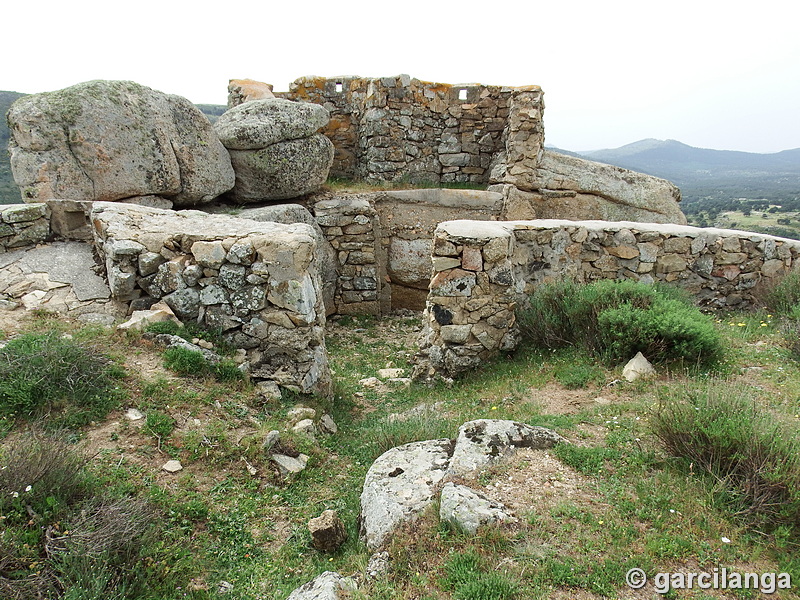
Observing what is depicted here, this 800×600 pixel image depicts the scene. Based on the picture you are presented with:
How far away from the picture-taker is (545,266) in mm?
5887

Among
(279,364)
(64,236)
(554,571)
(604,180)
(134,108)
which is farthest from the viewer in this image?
(604,180)

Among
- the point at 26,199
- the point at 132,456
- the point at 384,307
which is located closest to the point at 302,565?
the point at 132,456

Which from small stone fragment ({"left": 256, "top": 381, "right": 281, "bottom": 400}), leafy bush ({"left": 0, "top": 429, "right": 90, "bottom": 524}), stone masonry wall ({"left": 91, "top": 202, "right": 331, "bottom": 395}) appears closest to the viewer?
leafy bush ({"left": 0, "top": 429, "right": 90, "bottom": 524})

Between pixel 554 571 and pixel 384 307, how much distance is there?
7413mm

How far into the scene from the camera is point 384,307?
373 inches

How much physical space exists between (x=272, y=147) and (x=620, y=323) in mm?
5940

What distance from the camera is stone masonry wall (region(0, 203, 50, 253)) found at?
4953mm

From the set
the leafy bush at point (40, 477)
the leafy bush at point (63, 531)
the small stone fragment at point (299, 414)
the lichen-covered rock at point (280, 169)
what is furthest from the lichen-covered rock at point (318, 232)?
the leafy bush at point (63, 531)

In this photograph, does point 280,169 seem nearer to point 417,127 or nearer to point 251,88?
point 251,88

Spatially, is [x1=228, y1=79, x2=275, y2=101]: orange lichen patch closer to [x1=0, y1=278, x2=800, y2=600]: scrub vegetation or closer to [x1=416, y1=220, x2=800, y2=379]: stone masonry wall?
[x1=416, y1=220, x2=800, y2=379]: stone masonry wall

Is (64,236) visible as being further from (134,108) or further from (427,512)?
(427,512)

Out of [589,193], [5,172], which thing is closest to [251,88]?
[589,193]

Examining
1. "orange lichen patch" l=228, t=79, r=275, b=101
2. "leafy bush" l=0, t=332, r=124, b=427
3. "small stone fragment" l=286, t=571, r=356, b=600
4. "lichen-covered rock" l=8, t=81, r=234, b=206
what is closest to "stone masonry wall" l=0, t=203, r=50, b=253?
"lichen-covered rock" l=8, t=81, r=234, b=206

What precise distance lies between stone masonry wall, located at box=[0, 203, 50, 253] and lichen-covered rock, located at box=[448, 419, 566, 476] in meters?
4.76
